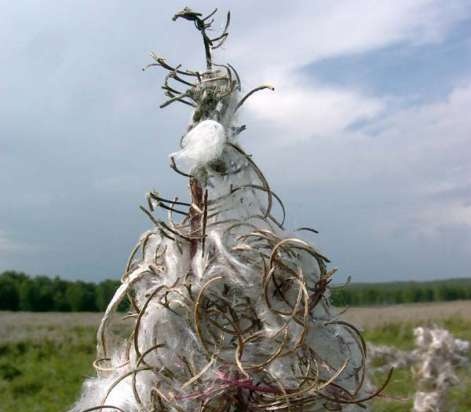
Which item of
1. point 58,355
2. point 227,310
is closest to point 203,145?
point 227,310

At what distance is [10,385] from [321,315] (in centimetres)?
1200

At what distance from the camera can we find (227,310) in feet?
5.44

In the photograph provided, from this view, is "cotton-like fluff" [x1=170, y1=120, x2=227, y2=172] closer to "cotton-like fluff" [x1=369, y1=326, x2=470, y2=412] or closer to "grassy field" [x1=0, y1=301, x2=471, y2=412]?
"cotton-like fluff" [x1=369, y1=326, x2=470, y2=412]

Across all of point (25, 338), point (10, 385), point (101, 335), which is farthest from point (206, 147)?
point (25, 338)

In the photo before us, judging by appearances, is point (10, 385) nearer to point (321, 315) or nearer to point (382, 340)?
point (382, 340)

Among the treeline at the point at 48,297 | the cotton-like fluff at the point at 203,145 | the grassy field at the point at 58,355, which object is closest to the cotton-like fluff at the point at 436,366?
the grassy field at the point at 58,355

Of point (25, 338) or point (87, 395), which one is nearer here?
point (87, 395)

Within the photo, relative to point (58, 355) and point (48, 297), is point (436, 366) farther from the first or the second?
point (48, 297)

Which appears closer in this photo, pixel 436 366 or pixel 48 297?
pixel 436 366

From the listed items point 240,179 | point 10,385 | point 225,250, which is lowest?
point 10,385

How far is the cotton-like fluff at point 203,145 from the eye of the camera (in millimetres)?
1684

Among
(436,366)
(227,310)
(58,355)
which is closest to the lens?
(227,310)

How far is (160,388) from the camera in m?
1.67

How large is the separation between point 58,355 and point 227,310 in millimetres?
14575
